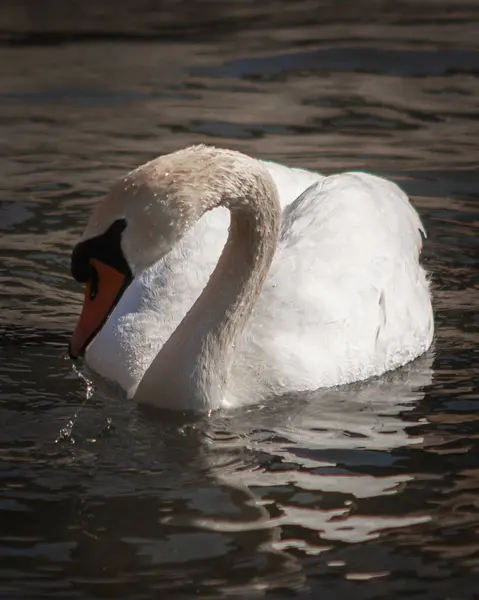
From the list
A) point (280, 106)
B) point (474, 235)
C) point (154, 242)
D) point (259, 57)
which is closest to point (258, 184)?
point (154, 242)

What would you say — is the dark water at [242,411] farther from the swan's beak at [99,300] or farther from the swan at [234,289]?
the swan's beak at [99,300]

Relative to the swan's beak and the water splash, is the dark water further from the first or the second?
the swan's beak

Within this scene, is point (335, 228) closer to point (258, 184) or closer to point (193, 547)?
point (258, 184)

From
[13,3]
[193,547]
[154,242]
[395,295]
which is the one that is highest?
[13,3]

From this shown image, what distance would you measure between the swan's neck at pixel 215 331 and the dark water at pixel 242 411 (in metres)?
0.15

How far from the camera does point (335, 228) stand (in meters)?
8.41

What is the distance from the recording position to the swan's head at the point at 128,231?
247 inches

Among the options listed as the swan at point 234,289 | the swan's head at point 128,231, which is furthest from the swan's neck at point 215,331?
the swan's head at point 128,231

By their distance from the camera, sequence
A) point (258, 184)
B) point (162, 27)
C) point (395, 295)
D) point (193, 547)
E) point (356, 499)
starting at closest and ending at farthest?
point (193, 547) < point (356, 499) < point (258, 184) < point (395, 295) < point (162, 27)

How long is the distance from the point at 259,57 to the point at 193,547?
943 cm

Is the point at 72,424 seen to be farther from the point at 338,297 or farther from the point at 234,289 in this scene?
the point at 338,297

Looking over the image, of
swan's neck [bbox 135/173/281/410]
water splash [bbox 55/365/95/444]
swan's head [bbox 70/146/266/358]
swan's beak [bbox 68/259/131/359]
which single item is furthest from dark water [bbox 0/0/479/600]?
swan's head [bbox 70/146/266/358]

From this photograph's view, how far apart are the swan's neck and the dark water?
0.15 metres

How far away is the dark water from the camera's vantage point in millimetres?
5691
